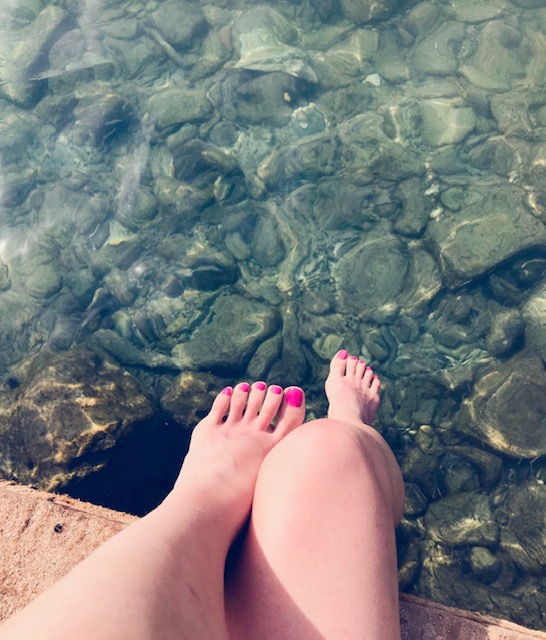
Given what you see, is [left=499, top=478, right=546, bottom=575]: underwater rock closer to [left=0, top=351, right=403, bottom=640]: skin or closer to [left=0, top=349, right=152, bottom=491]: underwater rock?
[left=0, top=351, right=403, bottom=640]: skin

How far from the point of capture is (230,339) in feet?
16.1

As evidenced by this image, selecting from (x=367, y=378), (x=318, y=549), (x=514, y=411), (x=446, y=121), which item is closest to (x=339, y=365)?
(x=367, y=378)

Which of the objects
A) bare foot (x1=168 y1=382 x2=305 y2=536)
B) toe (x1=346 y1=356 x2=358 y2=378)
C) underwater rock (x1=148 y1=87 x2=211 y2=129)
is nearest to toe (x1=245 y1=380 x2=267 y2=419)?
bare foot (x1=168 y1=382 x2=305 y2=536)

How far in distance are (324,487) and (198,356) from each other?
113 inches

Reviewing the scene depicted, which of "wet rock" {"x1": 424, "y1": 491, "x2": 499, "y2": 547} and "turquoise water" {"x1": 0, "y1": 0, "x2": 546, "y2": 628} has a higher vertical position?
"turquoise water" {"x1": 0, "y1": 0, "x2": 546, "y2": 628}

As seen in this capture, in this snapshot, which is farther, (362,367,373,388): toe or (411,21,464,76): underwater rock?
(411,21,464,76): underwater rock

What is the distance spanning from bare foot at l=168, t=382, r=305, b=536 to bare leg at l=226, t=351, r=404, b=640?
0.13 meters

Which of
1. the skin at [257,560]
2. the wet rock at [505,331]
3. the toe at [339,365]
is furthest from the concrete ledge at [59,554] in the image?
the wet rock at [505,331]

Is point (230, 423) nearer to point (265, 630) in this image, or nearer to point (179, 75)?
point (265, 630)

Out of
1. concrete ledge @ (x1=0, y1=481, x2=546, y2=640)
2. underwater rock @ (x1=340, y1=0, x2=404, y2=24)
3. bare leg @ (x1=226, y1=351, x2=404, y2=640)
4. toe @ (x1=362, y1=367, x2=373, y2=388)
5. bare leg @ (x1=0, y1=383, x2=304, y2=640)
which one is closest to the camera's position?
bare leg @ (x1=0, y1=383, x2=304, y2=640)

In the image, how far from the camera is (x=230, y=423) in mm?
3420

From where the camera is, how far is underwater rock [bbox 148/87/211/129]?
549 centimetres

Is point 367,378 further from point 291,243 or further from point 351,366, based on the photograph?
point 291,243

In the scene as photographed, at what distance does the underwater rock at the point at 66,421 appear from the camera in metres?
4.19
